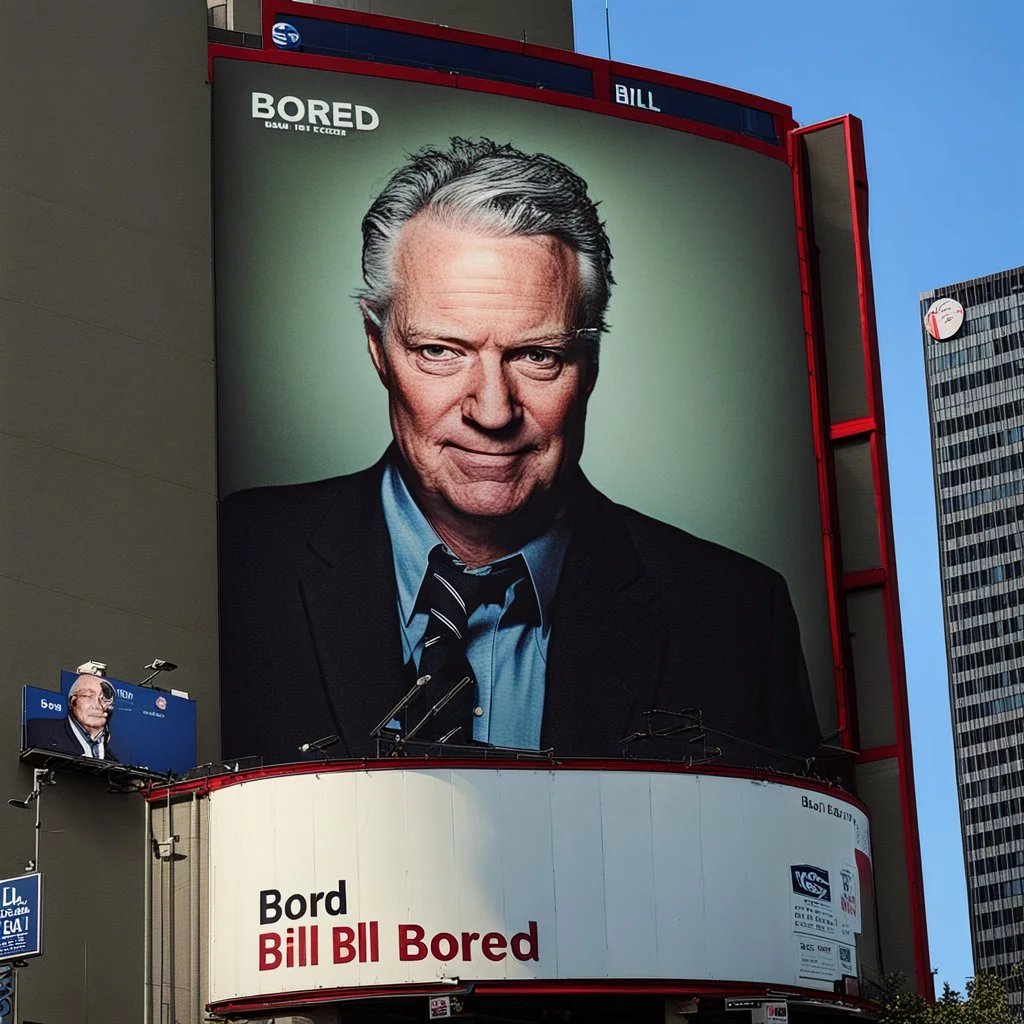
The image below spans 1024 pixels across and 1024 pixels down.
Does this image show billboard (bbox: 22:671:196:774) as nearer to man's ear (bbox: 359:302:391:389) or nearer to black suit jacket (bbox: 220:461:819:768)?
black suit jacket (bbox: 220:461:819:768)

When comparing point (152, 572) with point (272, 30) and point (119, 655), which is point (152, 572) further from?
point (272, 30)

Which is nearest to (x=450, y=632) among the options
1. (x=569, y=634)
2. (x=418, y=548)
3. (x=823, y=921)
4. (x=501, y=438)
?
(x=418, y=548)

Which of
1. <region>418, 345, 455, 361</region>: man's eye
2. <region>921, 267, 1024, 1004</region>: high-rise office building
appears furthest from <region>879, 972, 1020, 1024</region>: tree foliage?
<region>921, 267, 1024, 1004</region>: high-rise office building

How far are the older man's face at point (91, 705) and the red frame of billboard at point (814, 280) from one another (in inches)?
871

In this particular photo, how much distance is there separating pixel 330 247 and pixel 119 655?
50.2ft

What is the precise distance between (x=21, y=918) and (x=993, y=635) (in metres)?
155

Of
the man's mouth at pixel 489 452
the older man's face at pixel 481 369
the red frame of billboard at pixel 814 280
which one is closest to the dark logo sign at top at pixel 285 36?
the red frame of billboard at pixel 814 280

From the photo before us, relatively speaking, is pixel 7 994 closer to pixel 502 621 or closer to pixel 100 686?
pixel 100 686

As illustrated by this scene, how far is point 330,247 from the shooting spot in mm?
68438

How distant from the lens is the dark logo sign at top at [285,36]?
70.6 meters

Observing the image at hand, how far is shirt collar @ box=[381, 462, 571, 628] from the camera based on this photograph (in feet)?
216

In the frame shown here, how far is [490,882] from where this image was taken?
51.3 meters

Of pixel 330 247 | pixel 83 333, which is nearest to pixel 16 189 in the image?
pixel 83 333

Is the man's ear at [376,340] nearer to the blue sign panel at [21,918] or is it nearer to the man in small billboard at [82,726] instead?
the man in small billboard at [82,726]
